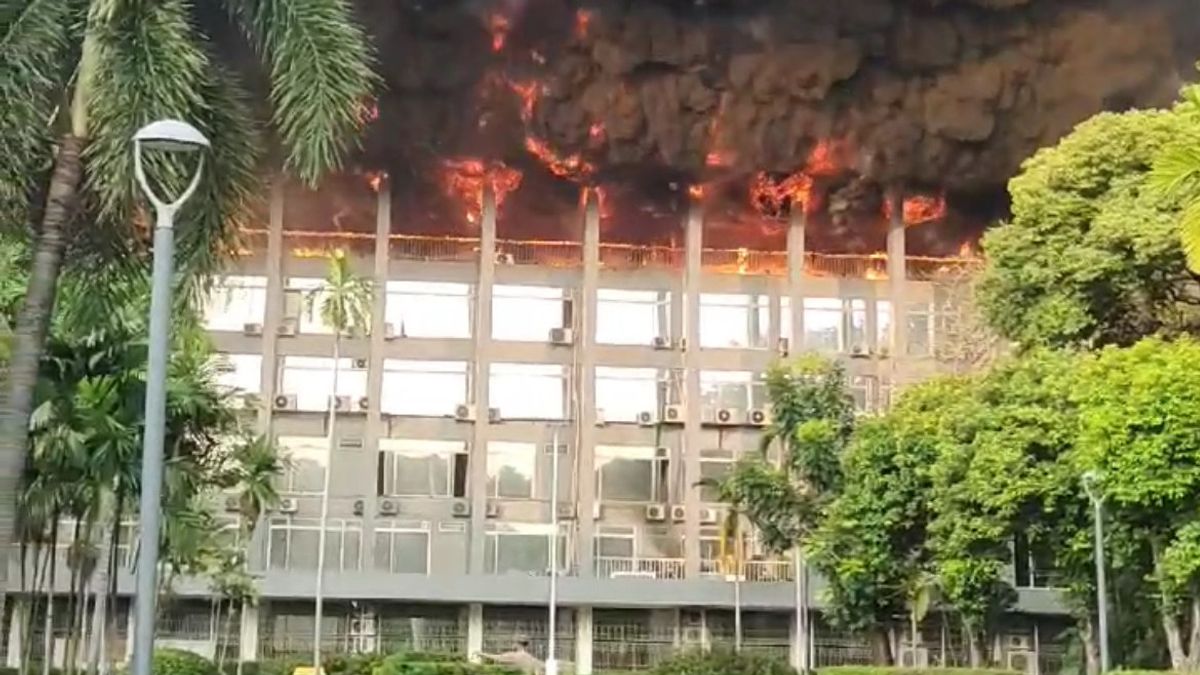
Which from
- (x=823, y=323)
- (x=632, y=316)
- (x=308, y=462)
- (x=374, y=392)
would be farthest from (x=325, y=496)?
(x=823, y=323)

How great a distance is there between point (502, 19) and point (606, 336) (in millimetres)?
10893

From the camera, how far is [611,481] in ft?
160

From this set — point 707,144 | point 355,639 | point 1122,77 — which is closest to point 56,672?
point 355,639

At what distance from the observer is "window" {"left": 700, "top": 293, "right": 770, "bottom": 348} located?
49.2 m

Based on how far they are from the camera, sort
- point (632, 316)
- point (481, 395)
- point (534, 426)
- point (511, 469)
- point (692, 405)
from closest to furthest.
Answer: point (481, 395) < point (692, 405) < point (511, 469) < point (534, 426) < point (632, 316)

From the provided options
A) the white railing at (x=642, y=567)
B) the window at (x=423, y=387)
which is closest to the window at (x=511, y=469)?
the window at (x=423, y=387)

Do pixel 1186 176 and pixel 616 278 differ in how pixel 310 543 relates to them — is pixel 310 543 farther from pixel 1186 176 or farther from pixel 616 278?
pixel 1186 176

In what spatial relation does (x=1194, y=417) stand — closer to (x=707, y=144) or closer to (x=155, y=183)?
(x=155, y=183)

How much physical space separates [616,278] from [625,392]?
141 inches

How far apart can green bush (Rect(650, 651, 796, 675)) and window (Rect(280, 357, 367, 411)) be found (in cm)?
2546

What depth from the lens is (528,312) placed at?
49094 millimetres

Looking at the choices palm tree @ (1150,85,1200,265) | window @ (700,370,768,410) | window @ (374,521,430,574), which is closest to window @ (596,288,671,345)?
window @ (700,370,768,410)

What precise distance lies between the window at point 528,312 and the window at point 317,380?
4.52 m

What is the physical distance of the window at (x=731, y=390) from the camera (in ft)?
160
